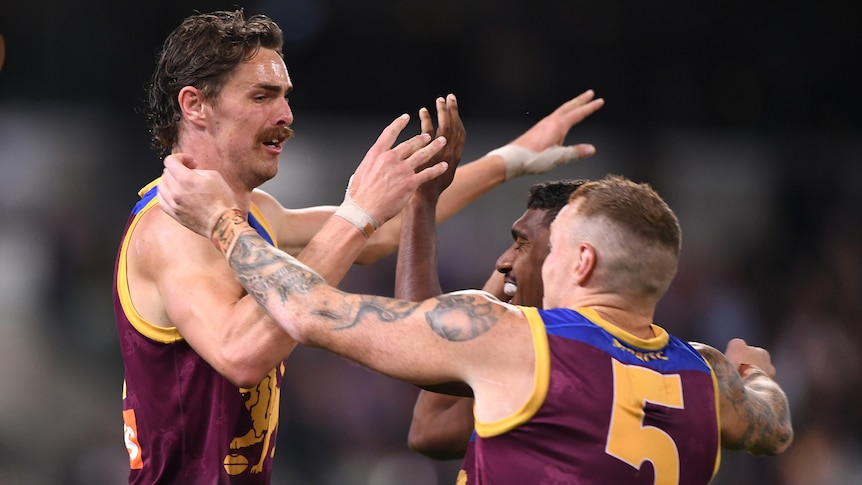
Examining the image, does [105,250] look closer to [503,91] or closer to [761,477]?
[503,91]

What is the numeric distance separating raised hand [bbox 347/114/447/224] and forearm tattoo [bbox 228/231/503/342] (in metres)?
0.41

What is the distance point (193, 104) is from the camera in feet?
12.3

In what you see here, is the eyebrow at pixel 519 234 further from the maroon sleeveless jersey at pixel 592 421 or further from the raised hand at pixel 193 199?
the raised hand at pixel 193 199

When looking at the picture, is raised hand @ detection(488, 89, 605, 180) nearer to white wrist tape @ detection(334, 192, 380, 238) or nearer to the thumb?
the thumb

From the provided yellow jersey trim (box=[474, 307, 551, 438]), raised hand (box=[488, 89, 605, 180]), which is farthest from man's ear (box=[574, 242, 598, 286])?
raised hand (box=[488, 89, 605, 180])

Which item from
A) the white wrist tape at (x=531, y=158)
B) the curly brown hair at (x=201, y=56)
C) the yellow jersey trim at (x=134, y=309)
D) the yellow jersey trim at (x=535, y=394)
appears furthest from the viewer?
the white wrist tape at (x=531, y=158)

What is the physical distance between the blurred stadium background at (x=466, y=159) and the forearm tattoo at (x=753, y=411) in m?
5.33

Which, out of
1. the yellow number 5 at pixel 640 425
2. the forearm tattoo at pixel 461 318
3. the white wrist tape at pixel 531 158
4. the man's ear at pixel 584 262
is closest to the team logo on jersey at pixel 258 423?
the forearm tattoo at pixel 461 318

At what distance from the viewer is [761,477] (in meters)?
8.29

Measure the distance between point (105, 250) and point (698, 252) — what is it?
18.7 feet

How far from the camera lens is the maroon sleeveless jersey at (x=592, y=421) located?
2.65 m

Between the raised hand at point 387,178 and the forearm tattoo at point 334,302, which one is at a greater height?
the raised hand at point 387,178

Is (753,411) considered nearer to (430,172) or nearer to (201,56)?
(430,172)

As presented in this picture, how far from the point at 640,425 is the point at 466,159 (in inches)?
274
